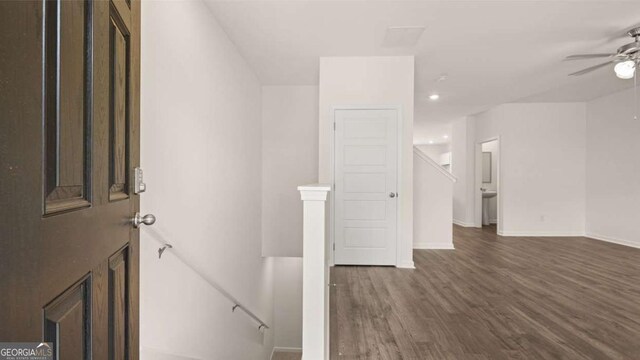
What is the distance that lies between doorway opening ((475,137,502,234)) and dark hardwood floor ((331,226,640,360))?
7.63 feet

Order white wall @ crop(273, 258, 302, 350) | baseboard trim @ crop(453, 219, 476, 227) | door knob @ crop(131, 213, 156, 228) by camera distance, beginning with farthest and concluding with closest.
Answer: baseboard trim @ crop(453, 219, 476, 227)
white wall @ crop(273, 258, 302, 350)
door knob @ crop(131, 213, 156, 228)

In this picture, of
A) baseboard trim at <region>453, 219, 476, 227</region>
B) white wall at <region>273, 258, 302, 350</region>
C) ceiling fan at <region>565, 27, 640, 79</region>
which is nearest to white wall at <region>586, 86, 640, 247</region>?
baseboard trim at <region>453, 219, 476, 227</region>

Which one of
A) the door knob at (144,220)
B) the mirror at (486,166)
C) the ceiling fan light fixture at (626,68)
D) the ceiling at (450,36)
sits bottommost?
the door knob at (144,220)

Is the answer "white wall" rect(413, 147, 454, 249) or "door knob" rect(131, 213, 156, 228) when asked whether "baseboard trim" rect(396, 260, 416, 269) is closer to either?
"white wall" rect(413, 147, 454, 249)

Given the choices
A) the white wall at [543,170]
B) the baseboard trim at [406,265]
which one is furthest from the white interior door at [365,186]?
the white wall at [543,170]

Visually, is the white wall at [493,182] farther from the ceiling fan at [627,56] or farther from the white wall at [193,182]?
the white wall at [193,182]

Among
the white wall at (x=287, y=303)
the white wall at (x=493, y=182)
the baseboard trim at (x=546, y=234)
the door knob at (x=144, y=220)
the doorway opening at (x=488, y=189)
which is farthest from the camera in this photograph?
the white wall at (x=493, y=182)

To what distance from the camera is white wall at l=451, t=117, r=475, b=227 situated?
7180mm

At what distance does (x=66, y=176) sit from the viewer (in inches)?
23.8

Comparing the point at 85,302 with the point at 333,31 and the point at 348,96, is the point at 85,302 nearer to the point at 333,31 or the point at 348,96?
the point at 333,31

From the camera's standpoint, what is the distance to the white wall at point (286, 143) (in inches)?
199

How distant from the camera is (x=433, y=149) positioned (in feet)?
39.0

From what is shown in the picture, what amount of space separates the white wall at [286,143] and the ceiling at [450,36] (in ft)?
0.86

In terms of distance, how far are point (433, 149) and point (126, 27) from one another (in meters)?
12.0
